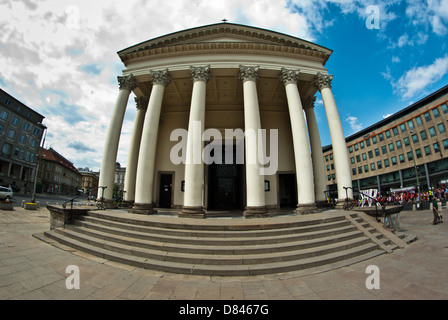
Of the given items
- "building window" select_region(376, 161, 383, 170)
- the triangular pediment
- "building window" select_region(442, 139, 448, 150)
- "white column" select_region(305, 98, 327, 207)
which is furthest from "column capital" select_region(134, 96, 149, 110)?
"building window" select_region(376, 161, 383, 170)

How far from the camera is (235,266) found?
449 centimetres

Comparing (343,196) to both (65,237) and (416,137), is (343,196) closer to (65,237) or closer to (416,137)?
(65,237)

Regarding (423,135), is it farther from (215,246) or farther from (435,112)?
(215,246)

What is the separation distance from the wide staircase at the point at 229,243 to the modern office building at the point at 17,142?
41.2 metres

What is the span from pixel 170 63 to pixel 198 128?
5.76 meters

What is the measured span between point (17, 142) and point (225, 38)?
5240 centimetres

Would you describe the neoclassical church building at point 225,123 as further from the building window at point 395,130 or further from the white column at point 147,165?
the building window at point 395,130

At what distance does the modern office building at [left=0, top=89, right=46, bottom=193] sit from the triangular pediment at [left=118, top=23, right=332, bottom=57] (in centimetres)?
3631

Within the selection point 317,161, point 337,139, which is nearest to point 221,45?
point 337,139

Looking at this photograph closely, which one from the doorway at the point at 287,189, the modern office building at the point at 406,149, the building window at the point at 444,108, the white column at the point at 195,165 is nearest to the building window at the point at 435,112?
the modern office building at the point at 406,149

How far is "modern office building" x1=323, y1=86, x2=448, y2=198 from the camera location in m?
29.5

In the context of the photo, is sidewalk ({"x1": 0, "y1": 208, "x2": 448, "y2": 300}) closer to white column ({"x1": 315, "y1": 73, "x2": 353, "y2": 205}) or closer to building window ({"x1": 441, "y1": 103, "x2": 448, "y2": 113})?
white column ({"x1": 315, "y1": 73, "x2": 353, "y2": 205})

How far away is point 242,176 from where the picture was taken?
47.1 feet
